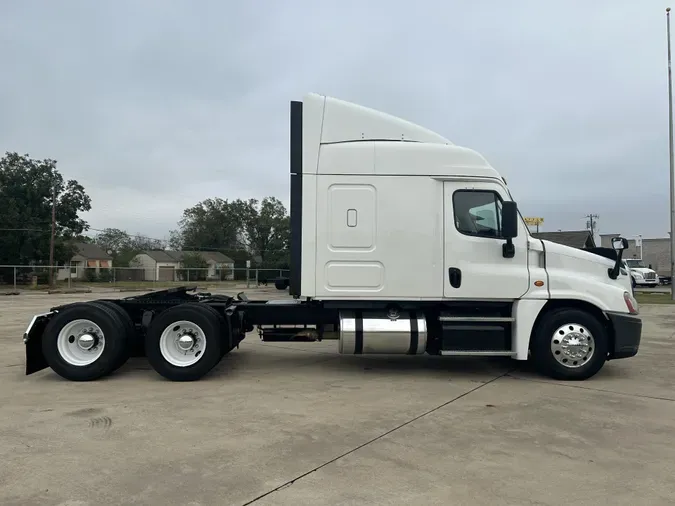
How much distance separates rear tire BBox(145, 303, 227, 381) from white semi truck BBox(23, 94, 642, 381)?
0.02 metres

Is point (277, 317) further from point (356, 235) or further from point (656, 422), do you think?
point (656, 422)

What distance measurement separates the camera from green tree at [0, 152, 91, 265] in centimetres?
4509

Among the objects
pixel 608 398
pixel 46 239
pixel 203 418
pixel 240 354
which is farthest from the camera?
pixel 46 239

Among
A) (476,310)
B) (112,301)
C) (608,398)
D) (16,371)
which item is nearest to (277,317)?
(112,301)

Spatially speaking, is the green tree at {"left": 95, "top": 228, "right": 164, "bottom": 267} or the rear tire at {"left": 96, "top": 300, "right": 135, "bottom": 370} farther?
the green tree at {"left": 95, "top": 228, "right": 164, "bottom": 267}

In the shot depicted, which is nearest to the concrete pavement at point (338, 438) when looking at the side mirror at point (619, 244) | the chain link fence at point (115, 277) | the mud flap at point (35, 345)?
the mud flap at point (35, 345)

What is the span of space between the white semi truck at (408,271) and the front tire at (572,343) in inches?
0.5

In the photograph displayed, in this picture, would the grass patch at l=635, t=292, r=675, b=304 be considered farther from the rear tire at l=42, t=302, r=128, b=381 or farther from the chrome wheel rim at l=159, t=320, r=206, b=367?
the rear tire at l=42, t=302, r=128, b=381

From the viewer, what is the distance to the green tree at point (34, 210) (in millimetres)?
45094

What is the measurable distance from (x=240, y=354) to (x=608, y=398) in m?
5.93

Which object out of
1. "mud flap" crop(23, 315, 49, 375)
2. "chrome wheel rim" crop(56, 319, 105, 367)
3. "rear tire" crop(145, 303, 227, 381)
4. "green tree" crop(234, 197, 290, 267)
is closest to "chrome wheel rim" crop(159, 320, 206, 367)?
"rear tire" crop(145, 303, 227, 381)

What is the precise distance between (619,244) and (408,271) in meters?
2.95

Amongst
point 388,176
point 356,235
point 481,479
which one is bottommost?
point 481,479

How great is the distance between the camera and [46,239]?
4659 cm
